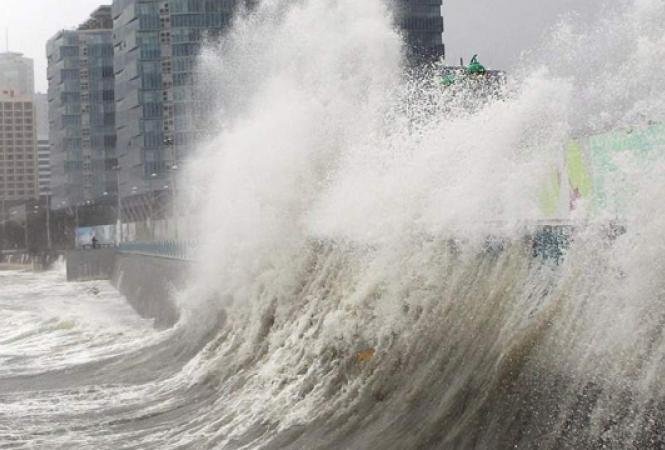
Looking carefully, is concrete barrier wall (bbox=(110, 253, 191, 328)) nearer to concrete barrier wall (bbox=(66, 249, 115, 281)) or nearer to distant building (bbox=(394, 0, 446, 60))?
concrete barrier wall (bbox=(66, 249, 115, 281))

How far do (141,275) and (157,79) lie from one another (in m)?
53.7

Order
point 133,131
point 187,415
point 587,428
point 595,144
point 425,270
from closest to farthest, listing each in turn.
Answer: point 587,428 → point 595,144 → point 425,270 → point 187,415 → point 133,131

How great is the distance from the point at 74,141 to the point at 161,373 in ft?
364

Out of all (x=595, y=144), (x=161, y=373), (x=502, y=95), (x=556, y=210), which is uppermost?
(x=502, y=95)

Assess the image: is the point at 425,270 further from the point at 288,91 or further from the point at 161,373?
the point at 288,91

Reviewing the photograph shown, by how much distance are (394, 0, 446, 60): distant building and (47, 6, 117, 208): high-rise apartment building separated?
53.4 meters

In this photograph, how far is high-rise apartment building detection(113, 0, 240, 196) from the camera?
85.7 metres

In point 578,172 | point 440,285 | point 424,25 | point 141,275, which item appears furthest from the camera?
point 424,25

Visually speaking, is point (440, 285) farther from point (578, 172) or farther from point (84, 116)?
point (84, 116)

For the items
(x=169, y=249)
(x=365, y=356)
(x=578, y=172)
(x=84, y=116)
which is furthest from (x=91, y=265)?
(x=578, y=172)

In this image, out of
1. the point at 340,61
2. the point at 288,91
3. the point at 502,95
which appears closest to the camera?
the point at 502,95

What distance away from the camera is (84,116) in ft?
407

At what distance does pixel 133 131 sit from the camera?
95.4 meters

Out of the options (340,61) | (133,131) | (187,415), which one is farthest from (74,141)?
(187,415)
